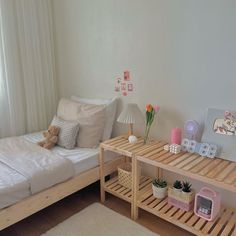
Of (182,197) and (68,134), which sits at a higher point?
(68,134)

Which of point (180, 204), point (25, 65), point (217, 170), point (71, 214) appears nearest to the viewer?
point (217, 170)

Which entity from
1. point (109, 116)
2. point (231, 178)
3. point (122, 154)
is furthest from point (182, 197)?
point (109, 116)

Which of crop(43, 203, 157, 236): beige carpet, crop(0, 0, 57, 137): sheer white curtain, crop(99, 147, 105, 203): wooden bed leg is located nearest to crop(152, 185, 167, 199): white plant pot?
crop(43, 203, 157, 236): beige carpet

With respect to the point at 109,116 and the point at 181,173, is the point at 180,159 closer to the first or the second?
the point at 181,173

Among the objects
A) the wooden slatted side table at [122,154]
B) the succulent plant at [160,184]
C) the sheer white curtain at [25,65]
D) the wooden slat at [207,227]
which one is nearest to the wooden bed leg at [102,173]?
the wooden slatted side table at [122,154]

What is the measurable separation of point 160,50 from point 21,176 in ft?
5.17

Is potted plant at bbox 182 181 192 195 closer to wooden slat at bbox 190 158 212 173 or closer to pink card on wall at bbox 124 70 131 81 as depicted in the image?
wooden slat at bbox 190 158 212 173

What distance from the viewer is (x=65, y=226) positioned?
6.79 ft

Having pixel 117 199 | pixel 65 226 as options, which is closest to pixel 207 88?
pixel 117 199

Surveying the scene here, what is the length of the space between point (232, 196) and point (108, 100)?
4.98 feet

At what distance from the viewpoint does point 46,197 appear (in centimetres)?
199

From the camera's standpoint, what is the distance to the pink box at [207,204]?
1.83m

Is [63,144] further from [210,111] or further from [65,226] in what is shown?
[210,111]

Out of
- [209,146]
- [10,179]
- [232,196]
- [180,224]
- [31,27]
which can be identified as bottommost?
[180,224]
